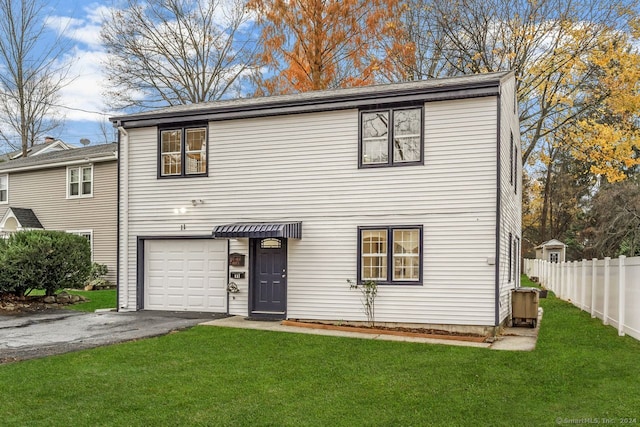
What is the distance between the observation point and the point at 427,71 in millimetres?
25578

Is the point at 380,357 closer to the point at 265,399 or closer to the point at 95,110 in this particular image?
the point at 265,399

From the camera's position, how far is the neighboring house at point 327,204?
11.3 meters

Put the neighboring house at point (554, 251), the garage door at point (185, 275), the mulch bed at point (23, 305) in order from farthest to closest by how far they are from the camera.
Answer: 1. the neighboring house at point (554, 251)
2. the mulch bed at point (23, 305)
3. the garage door at point (185, 275)

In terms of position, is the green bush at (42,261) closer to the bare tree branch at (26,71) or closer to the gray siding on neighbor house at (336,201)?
the gray siding on neighbor house at (336,201)

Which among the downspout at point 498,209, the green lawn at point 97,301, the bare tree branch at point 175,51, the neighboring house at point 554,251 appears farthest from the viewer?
the neighboring house at point 554,251

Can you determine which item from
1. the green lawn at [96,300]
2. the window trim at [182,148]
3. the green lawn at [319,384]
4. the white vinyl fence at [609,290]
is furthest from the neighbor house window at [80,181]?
the white vinyl fence at [609,290]

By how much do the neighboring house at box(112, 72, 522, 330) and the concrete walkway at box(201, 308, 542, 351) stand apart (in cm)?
55

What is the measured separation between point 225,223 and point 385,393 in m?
7.53

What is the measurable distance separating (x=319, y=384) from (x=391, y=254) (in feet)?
16.9

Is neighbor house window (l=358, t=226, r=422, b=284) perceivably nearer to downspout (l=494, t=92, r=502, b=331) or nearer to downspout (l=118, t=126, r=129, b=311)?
downspout (l=494, t=92, r=502, b=331)

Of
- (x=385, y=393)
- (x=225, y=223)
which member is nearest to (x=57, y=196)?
(x=225, y=223)

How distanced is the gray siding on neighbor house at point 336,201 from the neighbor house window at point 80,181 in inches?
340

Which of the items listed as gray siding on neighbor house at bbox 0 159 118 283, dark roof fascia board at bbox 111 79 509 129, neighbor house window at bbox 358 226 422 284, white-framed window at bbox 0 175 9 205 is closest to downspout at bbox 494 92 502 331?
dark roof fascia board at bbox 111 79 509 129

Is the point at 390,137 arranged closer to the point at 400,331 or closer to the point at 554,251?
the point at 400,331
